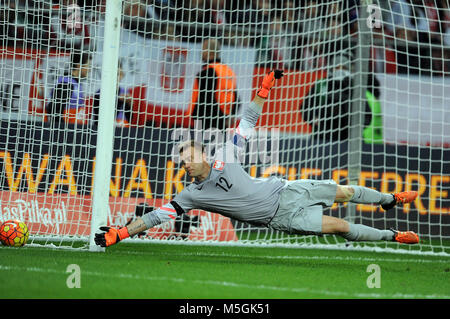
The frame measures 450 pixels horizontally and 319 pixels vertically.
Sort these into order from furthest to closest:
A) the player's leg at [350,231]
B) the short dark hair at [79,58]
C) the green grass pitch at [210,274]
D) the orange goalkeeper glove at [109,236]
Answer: the short dark hair at [79,58] → the player's leg at [350,231] → the orange goalkeeper glove at [109,236] → the green grass pitch at [210,274]

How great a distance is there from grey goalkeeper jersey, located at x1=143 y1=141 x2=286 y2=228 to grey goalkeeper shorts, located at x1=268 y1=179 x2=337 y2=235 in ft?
0.30

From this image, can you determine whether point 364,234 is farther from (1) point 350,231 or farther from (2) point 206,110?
(2) point 206,110

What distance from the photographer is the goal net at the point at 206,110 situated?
9016 millimetres

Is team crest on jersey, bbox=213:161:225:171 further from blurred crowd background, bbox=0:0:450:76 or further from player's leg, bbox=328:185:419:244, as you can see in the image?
blurred crowd background, bbox=0:0:450:76

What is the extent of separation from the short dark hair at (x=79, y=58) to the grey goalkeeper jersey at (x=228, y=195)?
2.92m

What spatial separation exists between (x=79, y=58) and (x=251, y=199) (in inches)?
132

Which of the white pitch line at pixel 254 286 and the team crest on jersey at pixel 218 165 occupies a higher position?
the team crest on jersey at pixel 218 165

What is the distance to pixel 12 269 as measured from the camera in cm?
534

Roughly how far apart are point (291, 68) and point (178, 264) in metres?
5.16

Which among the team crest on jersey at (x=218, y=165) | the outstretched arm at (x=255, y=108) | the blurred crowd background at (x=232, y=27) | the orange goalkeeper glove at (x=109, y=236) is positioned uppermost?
the blurred crowd background at (x=232, y=27)

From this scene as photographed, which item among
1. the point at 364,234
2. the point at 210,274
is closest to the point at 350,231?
the point at 364,234

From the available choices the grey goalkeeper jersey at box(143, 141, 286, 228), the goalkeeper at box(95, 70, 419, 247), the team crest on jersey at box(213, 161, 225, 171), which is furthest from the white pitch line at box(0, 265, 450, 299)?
the team crest on jersey at box(213, 161, 225, 171)

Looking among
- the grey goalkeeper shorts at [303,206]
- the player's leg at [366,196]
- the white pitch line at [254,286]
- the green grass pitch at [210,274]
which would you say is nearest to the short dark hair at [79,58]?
the green grass pitch at [210,274]

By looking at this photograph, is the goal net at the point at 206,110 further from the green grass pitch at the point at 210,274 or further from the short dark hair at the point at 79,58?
the green grass pitch at the point at 210,274
